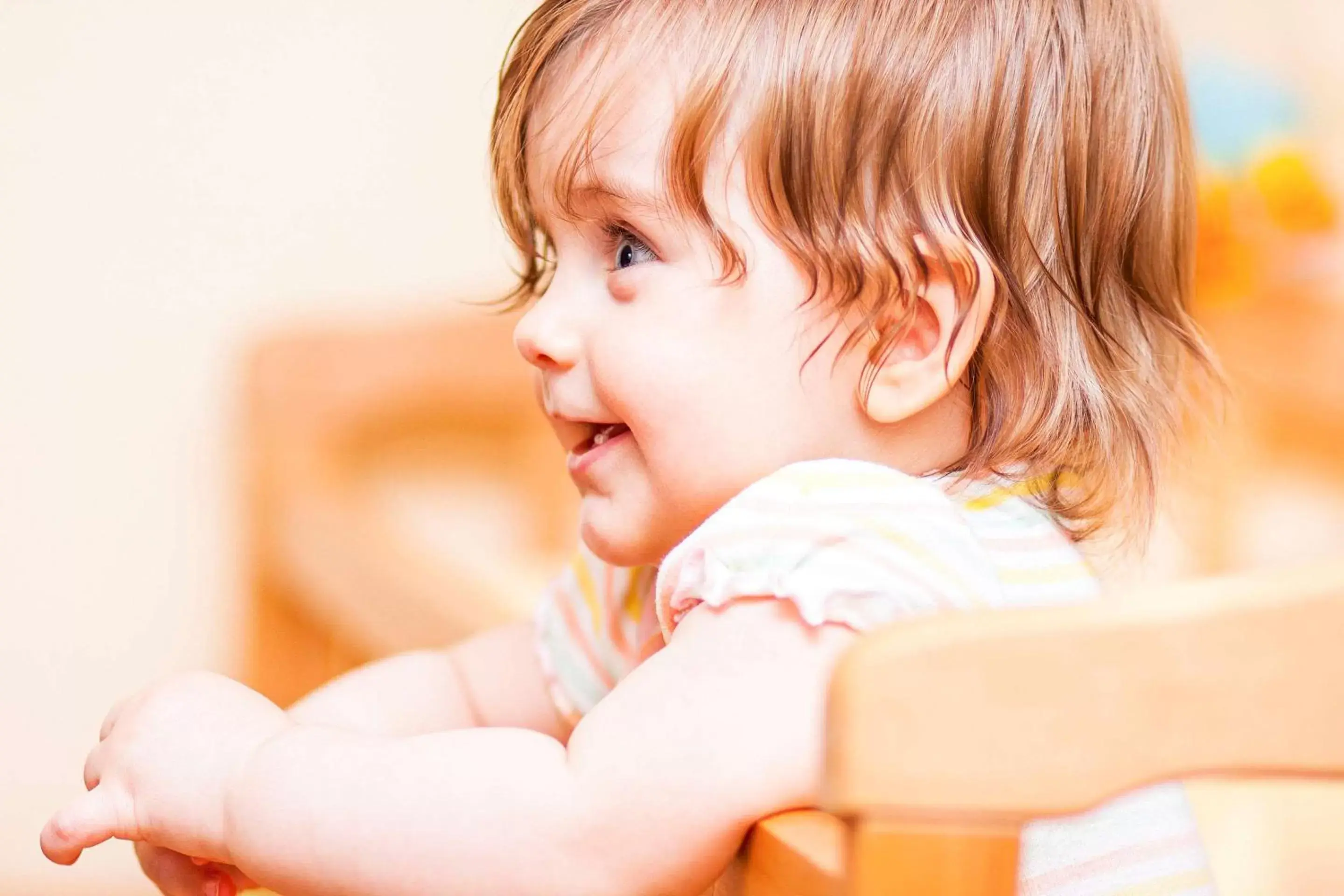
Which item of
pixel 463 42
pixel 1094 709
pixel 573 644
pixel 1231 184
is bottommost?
pixel 573 644

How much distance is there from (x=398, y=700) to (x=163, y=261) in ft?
2.56

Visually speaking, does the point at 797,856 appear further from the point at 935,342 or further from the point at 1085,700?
the point at 935,342

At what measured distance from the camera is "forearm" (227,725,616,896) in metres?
0.49

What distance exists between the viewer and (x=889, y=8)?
2.00 feet

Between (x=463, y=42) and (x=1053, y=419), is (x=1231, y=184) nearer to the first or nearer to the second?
(x=463, y=42)

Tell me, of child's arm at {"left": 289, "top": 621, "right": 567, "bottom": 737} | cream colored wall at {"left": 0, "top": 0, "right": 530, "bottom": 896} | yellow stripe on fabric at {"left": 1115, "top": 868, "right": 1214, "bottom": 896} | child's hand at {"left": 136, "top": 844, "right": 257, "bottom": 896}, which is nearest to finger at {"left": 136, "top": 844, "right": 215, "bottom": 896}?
child's hand at {"left": 136, "top": 844, "right": 257, "bottom": 896}

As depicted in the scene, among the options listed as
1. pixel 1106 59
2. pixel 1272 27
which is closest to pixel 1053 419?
pixel 1106 59

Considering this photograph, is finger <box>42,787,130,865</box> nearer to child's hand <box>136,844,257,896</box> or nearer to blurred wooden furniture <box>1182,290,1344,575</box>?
child's hand <box>136,844,257,896</box>

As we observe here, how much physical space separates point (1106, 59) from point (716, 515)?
0.85 feet

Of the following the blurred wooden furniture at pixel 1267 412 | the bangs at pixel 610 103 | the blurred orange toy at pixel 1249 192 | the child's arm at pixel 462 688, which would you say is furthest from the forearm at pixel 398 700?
the blurred orange toy at pixel 1249 192

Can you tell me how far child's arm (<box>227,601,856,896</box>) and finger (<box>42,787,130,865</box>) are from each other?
0.22ft

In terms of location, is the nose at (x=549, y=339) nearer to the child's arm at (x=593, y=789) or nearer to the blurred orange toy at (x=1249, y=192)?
the child's arm at (x=593, y=789)

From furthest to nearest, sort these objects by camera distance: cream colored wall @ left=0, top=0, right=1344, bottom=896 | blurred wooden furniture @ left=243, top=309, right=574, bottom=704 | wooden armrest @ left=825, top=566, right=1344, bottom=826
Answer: cream colored wall @ left=0, top=0, right=1344, bottom=896 < blurred wooden furniture @ left=243, top=309, right=574, bottom=704 < wooden armrest @ left=825, top=566, right=1344, bottom=826

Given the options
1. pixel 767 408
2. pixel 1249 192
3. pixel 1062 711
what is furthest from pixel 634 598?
pixel 1249 192
